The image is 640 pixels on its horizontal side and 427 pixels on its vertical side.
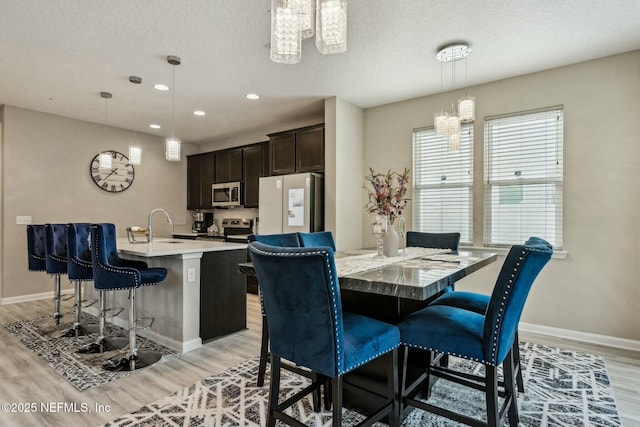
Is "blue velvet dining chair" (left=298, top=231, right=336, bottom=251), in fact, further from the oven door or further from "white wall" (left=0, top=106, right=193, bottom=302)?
"white wall" (left=0, top=106, right=193, bottom=302)

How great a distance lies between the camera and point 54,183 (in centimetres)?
509

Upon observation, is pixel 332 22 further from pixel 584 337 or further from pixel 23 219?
pixel 23 219

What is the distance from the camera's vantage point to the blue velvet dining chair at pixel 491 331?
1.52 m

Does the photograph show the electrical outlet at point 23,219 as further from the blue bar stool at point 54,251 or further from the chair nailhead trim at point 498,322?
the chair nailhead trim at point 498,322

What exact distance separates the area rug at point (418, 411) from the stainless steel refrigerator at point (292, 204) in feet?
7.00

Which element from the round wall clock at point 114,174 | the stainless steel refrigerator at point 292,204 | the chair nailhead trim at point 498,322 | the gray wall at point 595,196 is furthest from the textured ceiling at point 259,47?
the chair nailhead trim at point 498,322

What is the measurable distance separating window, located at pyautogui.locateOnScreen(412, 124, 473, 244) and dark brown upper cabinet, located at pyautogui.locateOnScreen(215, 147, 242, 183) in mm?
3162

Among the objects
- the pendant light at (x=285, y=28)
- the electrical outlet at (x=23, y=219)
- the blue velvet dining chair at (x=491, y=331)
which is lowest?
the blue velvet dining chair at (x=491, y=331)

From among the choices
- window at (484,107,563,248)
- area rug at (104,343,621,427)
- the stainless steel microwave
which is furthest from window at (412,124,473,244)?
the stainless steel microwave

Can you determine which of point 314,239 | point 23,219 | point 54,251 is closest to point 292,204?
point 314,239

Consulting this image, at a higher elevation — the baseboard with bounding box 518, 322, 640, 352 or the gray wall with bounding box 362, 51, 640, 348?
the gray wall with bounding box 362, 51, 640, 348

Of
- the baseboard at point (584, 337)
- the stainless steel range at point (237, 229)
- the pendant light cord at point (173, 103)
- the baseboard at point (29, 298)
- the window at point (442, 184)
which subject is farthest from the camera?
the stainless steel range at point (237, 229)

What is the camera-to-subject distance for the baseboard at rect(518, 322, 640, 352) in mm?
3082

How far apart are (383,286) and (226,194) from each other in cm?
519
